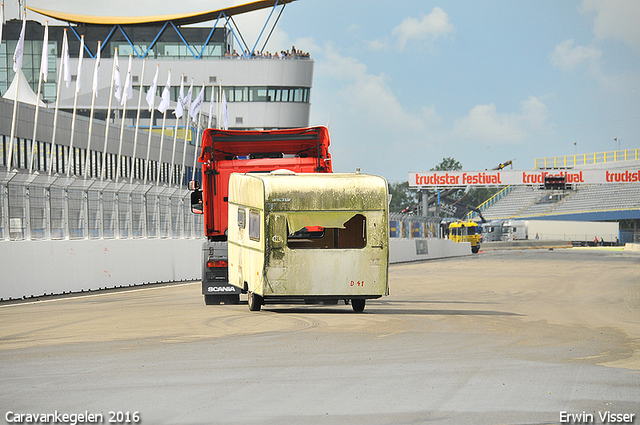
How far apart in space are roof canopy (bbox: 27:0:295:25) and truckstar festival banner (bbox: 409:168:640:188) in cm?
2487

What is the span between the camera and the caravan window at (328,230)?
47.6ft

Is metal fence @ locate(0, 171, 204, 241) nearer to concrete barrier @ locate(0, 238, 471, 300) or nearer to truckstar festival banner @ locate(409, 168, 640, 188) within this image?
concrete barrier @ locate(0, 238, 471, 300)

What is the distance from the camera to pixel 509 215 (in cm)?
11438

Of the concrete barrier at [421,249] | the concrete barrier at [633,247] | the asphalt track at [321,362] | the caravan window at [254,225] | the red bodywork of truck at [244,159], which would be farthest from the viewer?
the concrete barrier at [633,247]

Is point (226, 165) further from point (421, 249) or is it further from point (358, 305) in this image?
point (421, 249)

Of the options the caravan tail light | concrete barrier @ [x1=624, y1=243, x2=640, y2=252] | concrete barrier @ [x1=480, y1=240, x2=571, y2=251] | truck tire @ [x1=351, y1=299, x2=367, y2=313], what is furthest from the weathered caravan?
concrete barrier @ [x1=480, y1=240, x2=571, y2=251]

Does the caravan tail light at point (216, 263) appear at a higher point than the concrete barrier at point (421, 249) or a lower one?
higher

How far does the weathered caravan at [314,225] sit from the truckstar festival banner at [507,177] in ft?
210

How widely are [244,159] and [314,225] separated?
4045mm

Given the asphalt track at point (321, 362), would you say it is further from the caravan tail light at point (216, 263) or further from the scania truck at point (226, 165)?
the caravan tail light at point (216, 263)

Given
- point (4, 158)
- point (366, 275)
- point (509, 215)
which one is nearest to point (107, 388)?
point (366, 275)

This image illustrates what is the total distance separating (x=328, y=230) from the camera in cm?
1650

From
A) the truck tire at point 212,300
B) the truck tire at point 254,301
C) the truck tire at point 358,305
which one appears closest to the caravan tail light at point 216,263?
the truck tire at point 212,300

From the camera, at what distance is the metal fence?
65.1 feet
